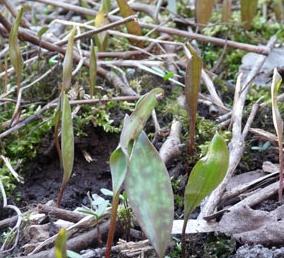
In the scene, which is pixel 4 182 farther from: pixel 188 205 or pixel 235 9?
pixel 235 9

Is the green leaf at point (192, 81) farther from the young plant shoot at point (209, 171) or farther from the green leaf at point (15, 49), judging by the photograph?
the green leaf at point (15, 49)

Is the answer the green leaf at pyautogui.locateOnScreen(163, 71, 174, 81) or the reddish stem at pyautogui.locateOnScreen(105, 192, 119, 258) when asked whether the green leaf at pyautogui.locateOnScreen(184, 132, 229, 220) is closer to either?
the reddish stem at pyautogui.locateOnScreen(105, 192, 119, 258)

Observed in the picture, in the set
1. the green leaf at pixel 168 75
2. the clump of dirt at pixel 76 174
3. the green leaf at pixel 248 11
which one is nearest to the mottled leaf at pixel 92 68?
the clump of dirt at pixel 76 174

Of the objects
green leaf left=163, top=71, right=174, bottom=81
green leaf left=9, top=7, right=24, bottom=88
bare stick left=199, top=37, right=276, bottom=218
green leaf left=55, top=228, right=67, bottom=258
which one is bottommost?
bare stick left=199, top=37, right=276, bottom=218

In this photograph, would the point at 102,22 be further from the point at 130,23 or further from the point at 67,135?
the point at 67,135

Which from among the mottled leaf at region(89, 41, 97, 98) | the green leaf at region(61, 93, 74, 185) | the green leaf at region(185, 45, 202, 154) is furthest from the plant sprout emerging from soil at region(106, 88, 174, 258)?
the mottled leaf at region(89, 41, 97, 98)

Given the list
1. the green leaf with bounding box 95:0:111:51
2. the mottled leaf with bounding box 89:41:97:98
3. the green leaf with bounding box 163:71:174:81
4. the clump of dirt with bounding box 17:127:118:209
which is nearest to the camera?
the clump of dirt with bounding box 17:127:118:209

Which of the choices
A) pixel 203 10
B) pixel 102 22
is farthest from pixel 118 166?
pixel 203 10
